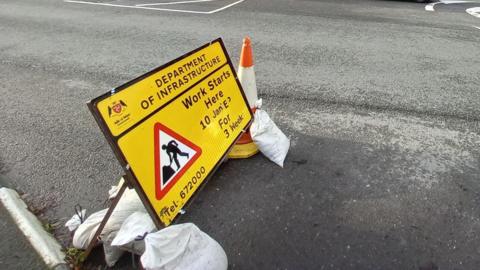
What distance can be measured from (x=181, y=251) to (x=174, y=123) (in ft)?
3.25

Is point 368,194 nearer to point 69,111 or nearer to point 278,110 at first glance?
point 278,110

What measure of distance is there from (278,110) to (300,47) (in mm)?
2725

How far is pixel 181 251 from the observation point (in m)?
2.14

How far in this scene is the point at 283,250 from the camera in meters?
2.63

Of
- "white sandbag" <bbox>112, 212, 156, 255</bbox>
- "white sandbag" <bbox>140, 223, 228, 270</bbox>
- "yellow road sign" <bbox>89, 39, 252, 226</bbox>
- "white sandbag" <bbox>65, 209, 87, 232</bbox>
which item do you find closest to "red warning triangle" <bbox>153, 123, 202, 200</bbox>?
"yellow road sign" <bbox>89, 39, 252, 226</bbox>

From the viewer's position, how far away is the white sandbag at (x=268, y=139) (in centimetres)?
347

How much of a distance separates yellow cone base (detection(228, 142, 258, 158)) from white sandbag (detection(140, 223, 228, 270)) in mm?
1351

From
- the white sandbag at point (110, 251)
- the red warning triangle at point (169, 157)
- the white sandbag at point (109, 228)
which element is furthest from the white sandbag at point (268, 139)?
the white sandbag at point (110, 251)

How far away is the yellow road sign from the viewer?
2.34m

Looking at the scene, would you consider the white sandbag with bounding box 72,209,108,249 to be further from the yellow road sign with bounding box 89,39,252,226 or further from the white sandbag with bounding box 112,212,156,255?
the yellow road sign with bounding box 89,39,252,226

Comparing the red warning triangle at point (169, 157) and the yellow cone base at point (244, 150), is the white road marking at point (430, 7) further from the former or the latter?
the red warning triangle at point (169, 157)

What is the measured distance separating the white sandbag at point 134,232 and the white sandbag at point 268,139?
1345mm

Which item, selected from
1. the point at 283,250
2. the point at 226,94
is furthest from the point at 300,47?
the point at 283,250

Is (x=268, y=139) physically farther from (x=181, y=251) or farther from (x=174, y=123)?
(x=181, y=251)
